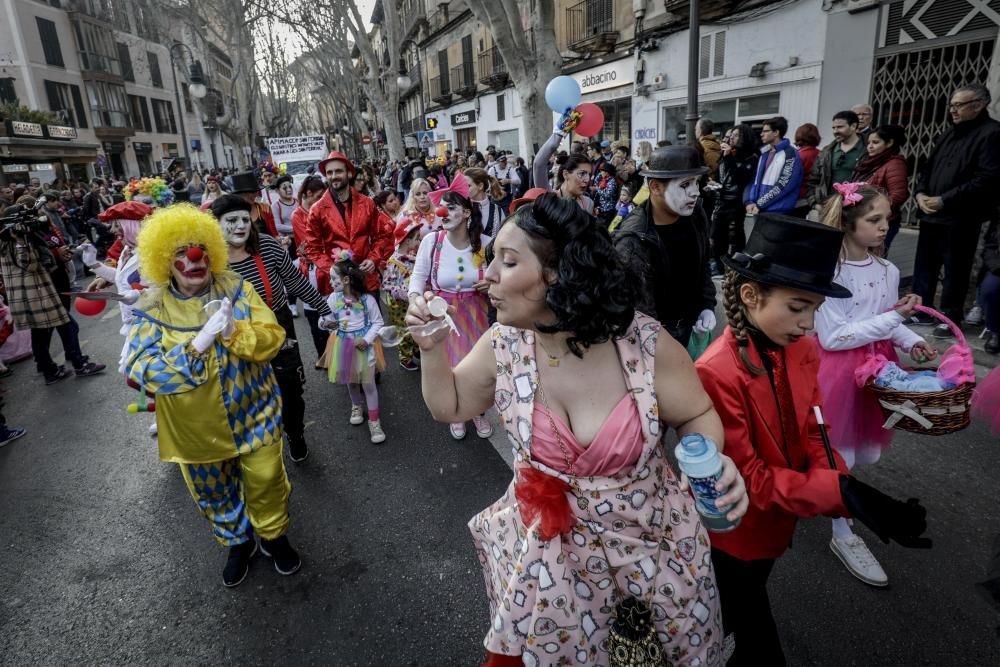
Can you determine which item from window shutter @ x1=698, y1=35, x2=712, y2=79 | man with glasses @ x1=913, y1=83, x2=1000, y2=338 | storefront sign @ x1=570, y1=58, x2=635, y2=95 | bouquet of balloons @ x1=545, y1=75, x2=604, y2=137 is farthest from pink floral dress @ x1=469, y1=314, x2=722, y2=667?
storefront sign @ x1=570, y1=58, x2=635, y2=95

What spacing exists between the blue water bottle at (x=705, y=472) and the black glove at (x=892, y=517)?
0.35m

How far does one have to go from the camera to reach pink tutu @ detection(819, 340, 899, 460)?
8.75 ft

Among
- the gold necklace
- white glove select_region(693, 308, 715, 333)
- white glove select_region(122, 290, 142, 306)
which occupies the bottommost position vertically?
white glove select_region(693, 308, 715, 333)

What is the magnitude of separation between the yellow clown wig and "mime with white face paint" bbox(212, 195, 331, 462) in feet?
2.70

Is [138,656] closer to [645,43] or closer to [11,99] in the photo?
[645,43]

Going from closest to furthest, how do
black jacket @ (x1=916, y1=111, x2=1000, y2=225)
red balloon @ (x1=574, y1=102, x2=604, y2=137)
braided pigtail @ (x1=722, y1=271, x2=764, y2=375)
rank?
braided pigtail @ (x1=722, y1=271, x2=764, y2=375)
black jacket @ (x1=916, y1=111, x2=1000, y2=225)
red balloon @ (x1=574, y1=102, x2=604, y2=137)

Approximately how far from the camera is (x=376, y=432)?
14.3 ft

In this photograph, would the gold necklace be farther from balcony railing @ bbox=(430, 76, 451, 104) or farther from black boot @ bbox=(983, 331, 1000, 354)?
balcony railing @ bbox=(430, 76, 451, 104)

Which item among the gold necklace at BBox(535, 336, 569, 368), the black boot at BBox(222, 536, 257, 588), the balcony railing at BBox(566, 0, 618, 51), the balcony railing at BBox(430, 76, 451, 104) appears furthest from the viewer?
the balcony railing at BBox(430, 76, 451, 104)

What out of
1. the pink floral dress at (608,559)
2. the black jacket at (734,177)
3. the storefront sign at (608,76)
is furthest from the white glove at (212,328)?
the storefront sign at (608,76)

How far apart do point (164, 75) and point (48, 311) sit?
4698cm

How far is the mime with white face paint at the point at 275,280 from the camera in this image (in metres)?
3.62

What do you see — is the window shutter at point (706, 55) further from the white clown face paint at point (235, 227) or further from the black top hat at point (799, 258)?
the black top hat at point (799, 258)

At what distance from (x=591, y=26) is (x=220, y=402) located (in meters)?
18.2
